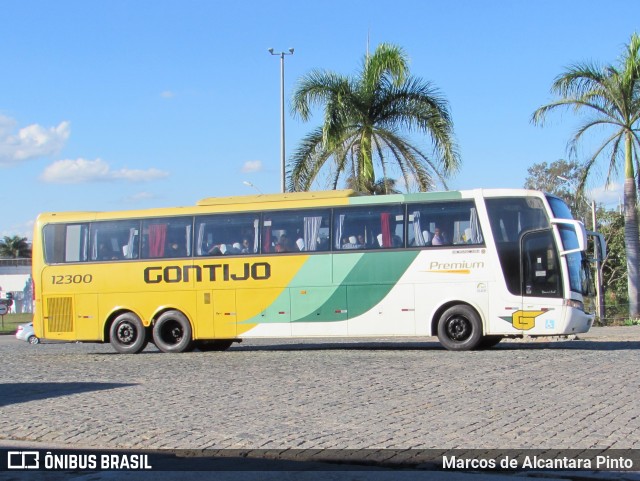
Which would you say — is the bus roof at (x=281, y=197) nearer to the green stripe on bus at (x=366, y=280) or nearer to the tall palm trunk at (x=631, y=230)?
the green stripe on bus at (x=366, y=280)

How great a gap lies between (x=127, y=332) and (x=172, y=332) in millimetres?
1108

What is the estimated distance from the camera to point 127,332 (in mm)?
22359

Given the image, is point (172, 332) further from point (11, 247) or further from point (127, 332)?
point (11, 247)

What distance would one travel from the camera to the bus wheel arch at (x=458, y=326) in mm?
19641

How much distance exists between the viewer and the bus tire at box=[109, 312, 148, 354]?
2217 centimetres

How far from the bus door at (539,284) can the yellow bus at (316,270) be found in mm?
23

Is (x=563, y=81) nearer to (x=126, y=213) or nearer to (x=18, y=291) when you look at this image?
(x=126, y=213)

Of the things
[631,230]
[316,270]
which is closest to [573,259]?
[316,270]

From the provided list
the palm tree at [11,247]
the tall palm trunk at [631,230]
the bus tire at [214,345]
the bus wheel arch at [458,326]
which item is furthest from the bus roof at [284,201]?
the palm tree at [11,247]

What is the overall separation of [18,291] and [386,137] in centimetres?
6460

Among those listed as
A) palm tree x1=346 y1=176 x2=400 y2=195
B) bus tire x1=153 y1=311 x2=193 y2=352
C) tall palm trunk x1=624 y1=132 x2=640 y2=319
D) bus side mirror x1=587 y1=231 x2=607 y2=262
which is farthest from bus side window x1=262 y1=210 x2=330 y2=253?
tall palm trunk x1=624 y1=132 x2=640 y2=319

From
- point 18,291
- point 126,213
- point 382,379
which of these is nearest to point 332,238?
point 126,213

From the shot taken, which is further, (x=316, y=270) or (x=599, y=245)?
(x=316, y=270)

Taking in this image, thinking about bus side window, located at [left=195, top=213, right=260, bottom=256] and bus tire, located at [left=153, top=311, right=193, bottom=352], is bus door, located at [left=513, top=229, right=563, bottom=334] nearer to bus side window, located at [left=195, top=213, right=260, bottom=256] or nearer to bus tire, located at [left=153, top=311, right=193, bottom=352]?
bus side window, located at [left=195, top=213, right=260, bottom=256]
